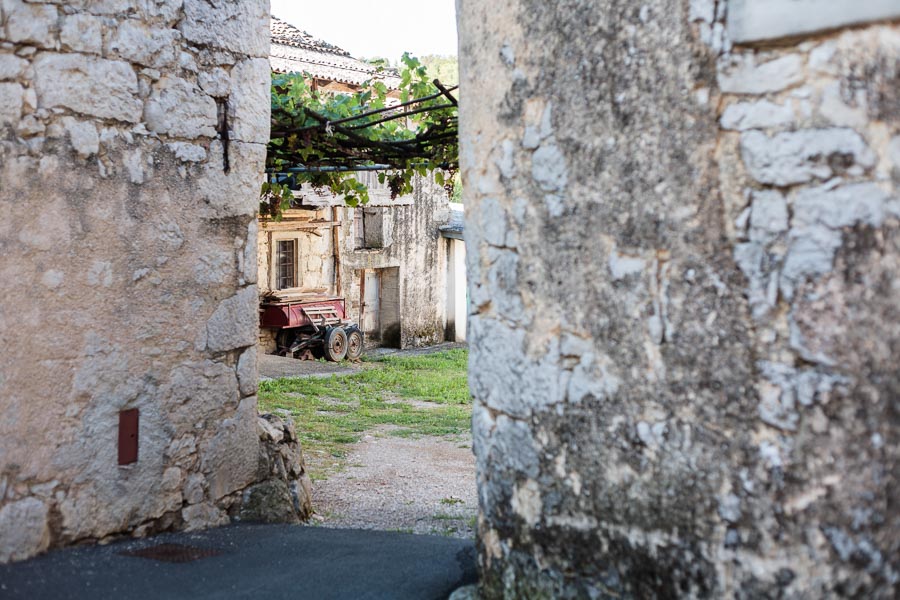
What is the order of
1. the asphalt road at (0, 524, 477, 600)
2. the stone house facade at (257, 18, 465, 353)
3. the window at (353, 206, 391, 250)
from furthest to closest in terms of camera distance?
the window at (353, 206, 391, 250), the stone house facade at (257, 18, 465, 353), the asphalt road at (0, 524, 477, 600)

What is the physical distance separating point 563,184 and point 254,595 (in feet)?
5.37

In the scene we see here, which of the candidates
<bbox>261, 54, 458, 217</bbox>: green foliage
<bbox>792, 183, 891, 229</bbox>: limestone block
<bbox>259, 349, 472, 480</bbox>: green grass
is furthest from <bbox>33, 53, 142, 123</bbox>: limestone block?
<bbox>259, 349, 472, 480</bbox>: green grass

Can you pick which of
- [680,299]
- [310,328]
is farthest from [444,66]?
[680,299]

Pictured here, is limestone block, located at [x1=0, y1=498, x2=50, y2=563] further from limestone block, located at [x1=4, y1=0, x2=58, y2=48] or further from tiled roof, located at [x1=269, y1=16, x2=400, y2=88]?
tiled roof, located at [x1=269, y1=16, x2=400, y2=88]

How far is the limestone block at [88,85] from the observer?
312 cm

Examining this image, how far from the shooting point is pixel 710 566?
194cm

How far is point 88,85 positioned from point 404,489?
12.2ft

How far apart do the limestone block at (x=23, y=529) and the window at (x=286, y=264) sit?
13.3 meters

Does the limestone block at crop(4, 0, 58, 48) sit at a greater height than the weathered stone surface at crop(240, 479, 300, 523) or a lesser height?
greater

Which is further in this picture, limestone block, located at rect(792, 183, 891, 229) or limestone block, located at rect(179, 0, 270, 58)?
limestone block, located at rect(179, 0, 270, 58)

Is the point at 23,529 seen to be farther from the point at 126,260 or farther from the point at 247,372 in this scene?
the point at 247,372

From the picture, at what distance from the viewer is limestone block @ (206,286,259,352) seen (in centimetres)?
376

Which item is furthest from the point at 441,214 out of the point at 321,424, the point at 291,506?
the point at 291,506

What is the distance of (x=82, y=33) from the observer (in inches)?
127
